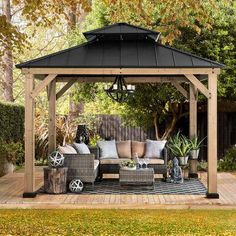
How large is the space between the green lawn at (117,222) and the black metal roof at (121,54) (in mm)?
2758

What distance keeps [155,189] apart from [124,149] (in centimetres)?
221

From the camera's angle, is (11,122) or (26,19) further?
(11,122)

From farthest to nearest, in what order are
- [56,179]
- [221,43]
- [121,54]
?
[221,43]
[121,54]
[56,179]

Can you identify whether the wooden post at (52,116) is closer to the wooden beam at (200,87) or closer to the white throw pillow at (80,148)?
the white throw pillow at (80,148)

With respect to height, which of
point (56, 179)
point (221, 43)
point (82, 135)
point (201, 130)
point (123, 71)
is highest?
point (221, 43)

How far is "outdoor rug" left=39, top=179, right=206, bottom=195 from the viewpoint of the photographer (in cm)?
1113

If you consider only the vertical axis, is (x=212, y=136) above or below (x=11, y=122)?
below

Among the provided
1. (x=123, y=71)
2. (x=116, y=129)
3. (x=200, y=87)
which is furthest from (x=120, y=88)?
(x=116, y=129)

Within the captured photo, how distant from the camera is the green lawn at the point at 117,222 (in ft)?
25.3

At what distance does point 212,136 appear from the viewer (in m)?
10.5

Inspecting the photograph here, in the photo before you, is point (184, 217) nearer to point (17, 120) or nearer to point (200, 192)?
point (200, 192)

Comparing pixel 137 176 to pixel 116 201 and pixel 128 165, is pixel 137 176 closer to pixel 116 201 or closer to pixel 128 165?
pixel 128 165

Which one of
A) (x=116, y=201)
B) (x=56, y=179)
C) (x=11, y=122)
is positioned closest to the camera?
(x=116, y=201)

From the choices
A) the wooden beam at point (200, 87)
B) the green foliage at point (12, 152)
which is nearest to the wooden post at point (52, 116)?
the green foliage at point (12, 152)
